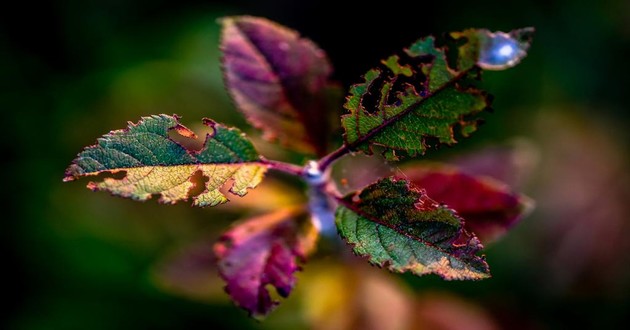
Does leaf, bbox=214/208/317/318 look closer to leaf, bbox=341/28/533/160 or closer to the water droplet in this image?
leaf, bbox=341/28/533/160

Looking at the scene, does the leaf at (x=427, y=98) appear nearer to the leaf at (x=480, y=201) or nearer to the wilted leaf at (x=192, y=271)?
the leaf at (x=480, y=201)

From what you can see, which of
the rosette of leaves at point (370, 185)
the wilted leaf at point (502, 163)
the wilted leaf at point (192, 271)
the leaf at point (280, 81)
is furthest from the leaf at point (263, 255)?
the wilted leaf at point (502, 163)

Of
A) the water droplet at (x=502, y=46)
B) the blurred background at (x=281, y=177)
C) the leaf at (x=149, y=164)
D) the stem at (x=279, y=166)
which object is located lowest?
the blurred background at (x=281, y=177)

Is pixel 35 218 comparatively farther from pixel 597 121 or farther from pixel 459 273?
pixel 597 121

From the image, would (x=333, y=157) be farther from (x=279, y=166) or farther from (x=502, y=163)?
(x=502, y=163)

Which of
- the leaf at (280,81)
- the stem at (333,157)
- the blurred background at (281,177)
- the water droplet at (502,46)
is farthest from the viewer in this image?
the blurred background at (281,177)

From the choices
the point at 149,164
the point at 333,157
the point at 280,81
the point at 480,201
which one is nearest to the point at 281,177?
the point at 280,81

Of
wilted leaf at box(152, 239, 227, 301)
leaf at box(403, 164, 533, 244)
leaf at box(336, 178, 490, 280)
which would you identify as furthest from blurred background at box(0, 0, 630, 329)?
leaf at box(336, 178, 490, 280)
